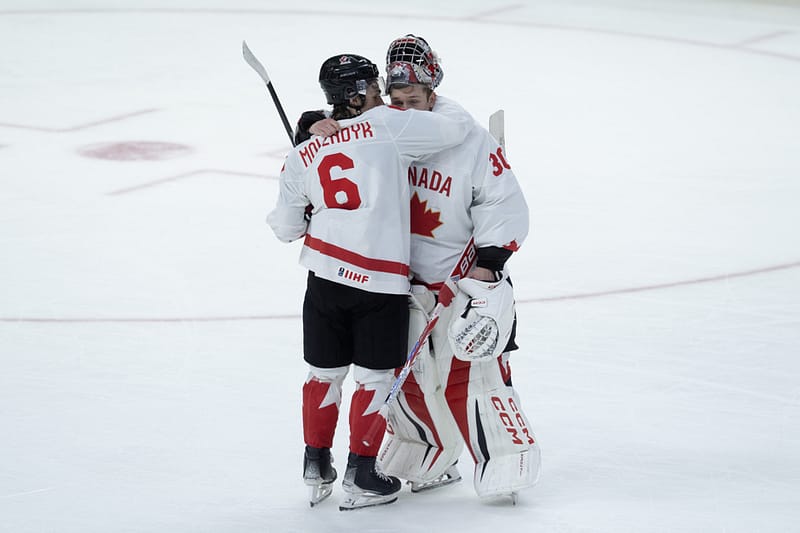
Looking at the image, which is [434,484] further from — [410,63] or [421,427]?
[410,63]

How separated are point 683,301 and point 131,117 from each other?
372 cm

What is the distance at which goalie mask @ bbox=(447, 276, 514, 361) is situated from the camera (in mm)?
2744

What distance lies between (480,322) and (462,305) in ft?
0.24

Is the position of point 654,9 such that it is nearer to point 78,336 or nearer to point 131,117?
point 131,117

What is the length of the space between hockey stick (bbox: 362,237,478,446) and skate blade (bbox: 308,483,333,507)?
0.15 m

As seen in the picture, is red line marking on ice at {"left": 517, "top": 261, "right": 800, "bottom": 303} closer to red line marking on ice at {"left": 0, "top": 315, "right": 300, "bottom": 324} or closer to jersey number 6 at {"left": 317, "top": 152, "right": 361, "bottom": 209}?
red line marking on ice at {"left": 0, "top": 315, "right": 300, "bottom": 324}

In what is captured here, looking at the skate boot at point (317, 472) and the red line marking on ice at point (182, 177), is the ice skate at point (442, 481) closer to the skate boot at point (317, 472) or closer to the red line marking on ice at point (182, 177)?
the skate boot at point (317, 472)

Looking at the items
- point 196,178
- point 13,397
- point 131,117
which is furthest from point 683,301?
point 131,117

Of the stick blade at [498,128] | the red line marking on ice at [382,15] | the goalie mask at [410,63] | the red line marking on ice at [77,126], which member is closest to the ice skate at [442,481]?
the stick blade at [498,128]

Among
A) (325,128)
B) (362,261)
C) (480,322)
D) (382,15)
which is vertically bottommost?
(480,322)

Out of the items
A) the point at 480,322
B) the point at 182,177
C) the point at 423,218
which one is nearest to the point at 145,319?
the point at 423,218

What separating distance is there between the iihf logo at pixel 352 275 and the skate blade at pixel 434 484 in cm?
53

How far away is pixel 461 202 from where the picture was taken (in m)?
2.78

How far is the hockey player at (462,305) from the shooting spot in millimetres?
2756
